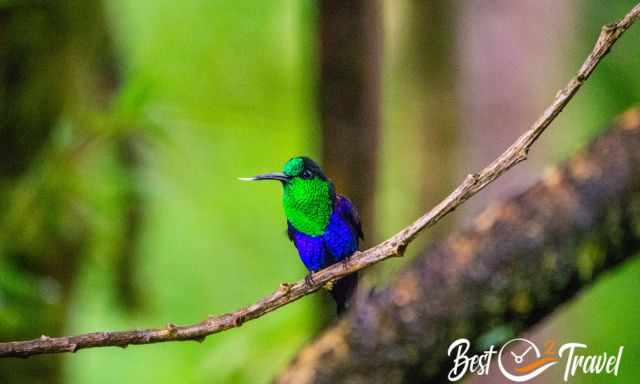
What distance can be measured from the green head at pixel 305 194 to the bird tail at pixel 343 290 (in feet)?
0.41

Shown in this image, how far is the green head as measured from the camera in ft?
3.88

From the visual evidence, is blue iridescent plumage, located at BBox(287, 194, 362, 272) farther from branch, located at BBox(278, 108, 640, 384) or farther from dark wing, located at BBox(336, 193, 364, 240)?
branch, located at BBox(278, 108, 640, 384)

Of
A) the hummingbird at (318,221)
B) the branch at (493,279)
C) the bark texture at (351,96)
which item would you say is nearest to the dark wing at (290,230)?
the hummingbird at (318,221)

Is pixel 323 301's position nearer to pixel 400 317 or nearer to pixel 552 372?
pixel 400 317

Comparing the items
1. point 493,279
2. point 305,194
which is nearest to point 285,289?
point 305,194

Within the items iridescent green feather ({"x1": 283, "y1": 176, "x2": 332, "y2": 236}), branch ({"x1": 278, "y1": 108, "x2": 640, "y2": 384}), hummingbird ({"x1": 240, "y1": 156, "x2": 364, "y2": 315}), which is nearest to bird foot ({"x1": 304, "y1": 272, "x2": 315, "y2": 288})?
hummingbird ({"x1": 240, "y1": 156, "x2": 364, "y2": 315})

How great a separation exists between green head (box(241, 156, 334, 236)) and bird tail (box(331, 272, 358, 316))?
5.0 inches

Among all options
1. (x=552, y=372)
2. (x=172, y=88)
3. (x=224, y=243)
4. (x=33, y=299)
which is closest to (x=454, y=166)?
(x=552, y=372)

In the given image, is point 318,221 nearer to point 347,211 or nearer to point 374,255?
point 347,211

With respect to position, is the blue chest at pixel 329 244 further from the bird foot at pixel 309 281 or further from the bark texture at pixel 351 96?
the bark texture at pixel 351 96

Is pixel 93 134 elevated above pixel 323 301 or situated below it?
above

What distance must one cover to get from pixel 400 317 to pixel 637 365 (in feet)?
15.5

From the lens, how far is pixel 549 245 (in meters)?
2.44

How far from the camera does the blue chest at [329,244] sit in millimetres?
1343
